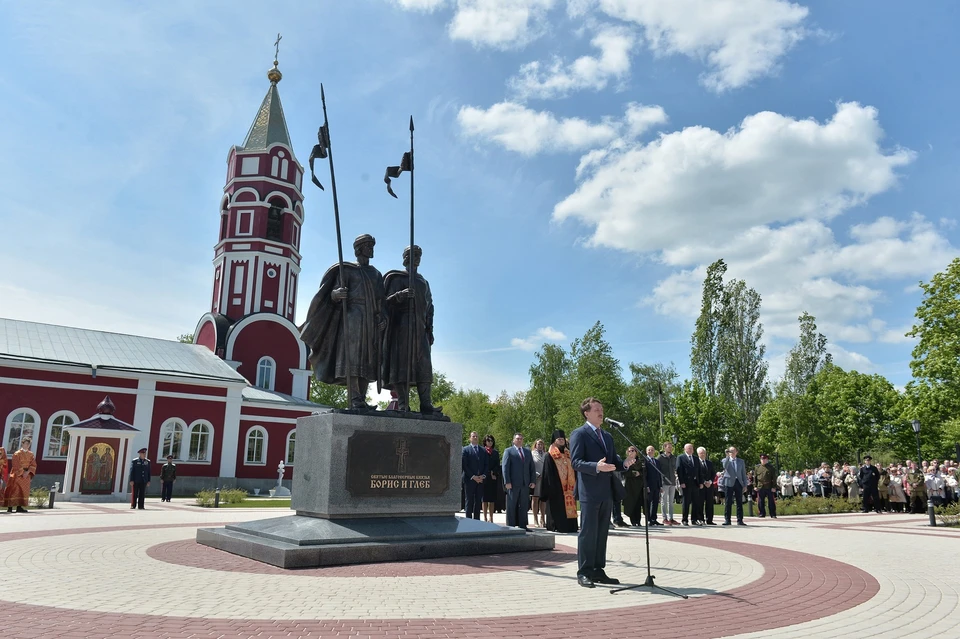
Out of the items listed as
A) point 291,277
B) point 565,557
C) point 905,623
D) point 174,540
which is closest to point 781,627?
point 905,623

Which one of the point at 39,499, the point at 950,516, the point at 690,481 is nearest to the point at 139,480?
the point at 39,499

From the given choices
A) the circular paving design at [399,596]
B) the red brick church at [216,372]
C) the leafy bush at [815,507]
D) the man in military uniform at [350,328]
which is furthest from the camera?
the red brick church at [216,372]

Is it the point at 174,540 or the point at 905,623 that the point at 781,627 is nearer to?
the point at 905,623

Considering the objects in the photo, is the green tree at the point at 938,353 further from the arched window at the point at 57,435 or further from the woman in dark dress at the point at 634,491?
the arched window at the point at 57,435

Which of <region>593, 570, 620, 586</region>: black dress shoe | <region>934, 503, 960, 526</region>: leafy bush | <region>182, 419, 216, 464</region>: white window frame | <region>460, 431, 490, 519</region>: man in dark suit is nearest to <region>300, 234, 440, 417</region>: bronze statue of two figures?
A: <region>593, 570, 620, 586</region>: black dress shoe

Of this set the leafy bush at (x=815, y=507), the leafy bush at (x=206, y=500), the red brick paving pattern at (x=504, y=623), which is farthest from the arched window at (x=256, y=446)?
the red brick paving pattern at (x=504, y=623)

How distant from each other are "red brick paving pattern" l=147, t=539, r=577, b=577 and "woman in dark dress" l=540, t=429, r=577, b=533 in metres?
3.29

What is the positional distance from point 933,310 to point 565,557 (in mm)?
31641

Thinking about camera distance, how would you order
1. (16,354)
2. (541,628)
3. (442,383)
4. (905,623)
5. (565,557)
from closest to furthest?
(541,628)
(905,623)
(565,557)
(16,354)
(442,383)

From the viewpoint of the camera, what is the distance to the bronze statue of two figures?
28.6ft

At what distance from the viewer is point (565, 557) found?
793 centimetres

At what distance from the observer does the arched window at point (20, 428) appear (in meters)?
26.0

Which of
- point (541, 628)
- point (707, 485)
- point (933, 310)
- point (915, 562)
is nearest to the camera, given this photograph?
point (541, 628)

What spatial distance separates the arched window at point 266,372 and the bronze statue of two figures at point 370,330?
29.4m
